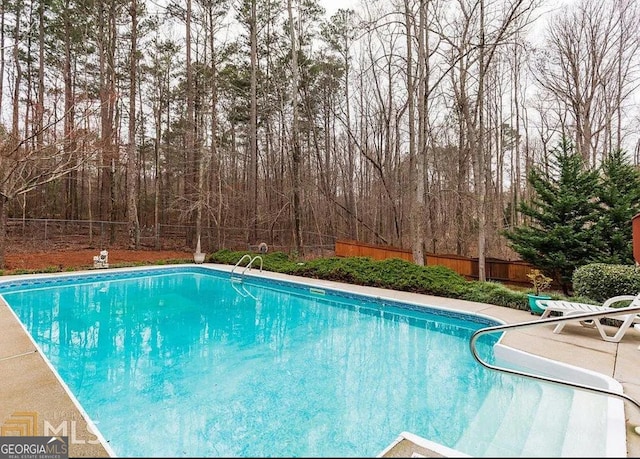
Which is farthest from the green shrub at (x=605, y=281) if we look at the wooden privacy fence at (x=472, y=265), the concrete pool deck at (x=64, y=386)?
the wooden privacy fence at (x=472, y=265)

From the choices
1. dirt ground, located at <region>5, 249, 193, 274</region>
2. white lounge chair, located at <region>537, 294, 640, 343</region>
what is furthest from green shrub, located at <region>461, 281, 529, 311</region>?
dirt ground, located at <region>5, 249, 193, 274</region>

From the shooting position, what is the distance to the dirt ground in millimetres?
10516

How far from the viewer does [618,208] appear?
291 inches

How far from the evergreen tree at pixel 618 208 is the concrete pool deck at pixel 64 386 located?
3732 millimetres

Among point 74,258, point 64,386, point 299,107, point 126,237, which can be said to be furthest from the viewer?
point 126,237

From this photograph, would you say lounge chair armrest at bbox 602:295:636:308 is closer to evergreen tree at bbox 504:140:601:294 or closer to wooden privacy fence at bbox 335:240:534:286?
evergreen tree at bbox 504:140:601:294

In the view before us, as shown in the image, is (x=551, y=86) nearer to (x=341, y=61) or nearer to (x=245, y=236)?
(x=341, y=61)

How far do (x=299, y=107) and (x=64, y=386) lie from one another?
1377 centimetres

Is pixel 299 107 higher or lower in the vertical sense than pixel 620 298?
higher

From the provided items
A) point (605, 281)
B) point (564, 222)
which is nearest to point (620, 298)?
point (605, 281)

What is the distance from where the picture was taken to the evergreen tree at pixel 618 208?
7.27m

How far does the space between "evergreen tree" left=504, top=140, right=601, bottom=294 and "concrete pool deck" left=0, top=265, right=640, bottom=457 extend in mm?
3080

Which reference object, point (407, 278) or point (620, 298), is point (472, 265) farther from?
point (620, 298)

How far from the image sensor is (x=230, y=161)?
16.4 m
